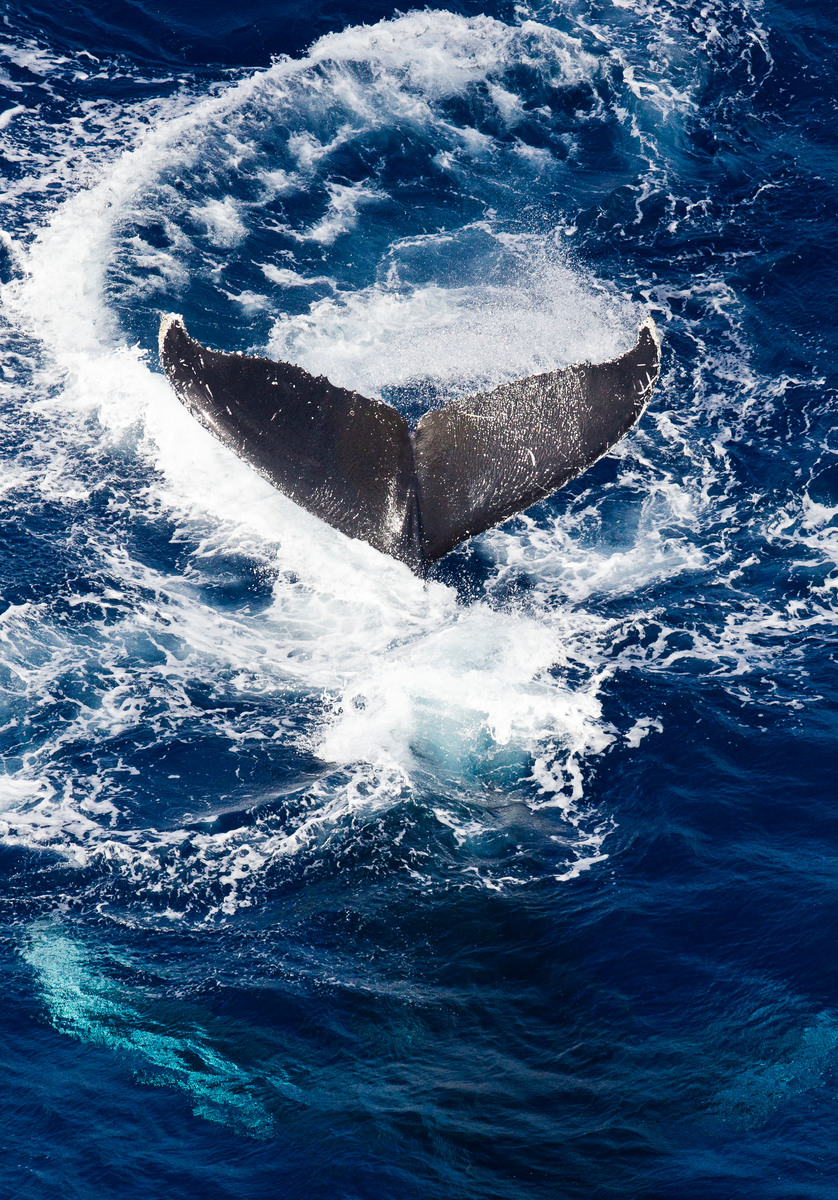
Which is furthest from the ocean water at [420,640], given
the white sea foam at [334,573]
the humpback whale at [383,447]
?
the humpback whale at [383,447]

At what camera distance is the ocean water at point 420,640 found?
11938 millimetres

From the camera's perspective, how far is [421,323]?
20984mm

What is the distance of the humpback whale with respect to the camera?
1427 cm

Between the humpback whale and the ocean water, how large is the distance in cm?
265

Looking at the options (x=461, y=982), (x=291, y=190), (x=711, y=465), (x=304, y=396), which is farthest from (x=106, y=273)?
(x=461, y=982)

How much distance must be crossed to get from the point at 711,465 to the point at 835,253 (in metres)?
6.60

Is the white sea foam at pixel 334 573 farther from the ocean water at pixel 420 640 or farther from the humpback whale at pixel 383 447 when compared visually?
the humpback whale at pixel 383 447

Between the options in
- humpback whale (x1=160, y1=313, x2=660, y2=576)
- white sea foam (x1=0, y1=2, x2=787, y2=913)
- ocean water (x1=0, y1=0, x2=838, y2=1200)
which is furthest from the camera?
white sea foam (x1=0, y1=2, x2=787, y2=913)

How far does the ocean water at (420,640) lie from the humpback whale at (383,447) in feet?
8.69

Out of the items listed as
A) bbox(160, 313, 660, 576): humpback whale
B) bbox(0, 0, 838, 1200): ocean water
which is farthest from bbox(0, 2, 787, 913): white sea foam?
bbox(160, 313, 660, 576): humpback whale

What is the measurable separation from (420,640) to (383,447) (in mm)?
3312

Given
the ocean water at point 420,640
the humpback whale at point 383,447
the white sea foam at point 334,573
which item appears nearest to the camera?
the ocean water at point 420,640

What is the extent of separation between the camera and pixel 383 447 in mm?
14406

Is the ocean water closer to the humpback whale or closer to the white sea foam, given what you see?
the white sea foam
